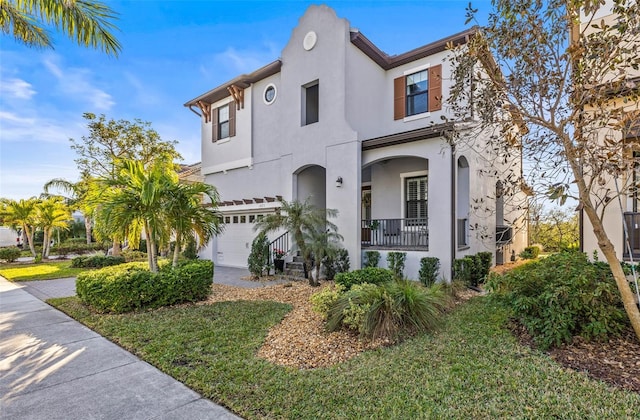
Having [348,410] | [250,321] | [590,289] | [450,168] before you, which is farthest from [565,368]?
[450,168]

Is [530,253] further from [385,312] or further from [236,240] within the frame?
[236,240]

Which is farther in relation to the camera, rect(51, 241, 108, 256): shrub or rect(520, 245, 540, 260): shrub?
rect(51, 241, 108, 256): shrub

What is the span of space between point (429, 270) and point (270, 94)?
10.5m

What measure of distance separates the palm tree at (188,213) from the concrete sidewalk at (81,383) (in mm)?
2861

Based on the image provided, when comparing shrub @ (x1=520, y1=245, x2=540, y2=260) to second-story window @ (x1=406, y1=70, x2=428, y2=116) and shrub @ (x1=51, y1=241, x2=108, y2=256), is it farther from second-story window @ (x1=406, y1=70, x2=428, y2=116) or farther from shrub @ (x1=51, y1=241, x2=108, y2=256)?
shrub @ (x1=51, y1=241, x2=108, y2=256)

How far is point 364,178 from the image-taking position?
14.7 meters

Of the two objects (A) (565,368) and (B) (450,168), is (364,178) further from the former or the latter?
(A) (565,368)

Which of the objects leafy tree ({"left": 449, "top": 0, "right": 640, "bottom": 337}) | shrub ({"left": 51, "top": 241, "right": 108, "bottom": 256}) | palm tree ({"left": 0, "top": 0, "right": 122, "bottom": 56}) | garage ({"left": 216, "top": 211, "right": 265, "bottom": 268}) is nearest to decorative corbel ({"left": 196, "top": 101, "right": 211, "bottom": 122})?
garage ({"left": 216, "top": 211, "right": 265, "bottom": 268})

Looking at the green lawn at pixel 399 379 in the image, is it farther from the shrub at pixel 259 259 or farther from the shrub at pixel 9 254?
the shrub at pixel 9 254

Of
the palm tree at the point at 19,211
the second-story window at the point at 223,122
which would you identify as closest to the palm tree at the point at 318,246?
the second-story window at the point at 223,122

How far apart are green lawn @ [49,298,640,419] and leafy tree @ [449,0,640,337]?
6.14 feet

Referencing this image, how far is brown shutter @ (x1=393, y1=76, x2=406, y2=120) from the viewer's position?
1291cm

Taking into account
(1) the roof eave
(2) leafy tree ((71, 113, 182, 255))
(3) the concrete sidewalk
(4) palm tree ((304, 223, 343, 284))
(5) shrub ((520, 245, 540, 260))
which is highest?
(1) the roof eave

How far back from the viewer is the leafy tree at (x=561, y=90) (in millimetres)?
4227
